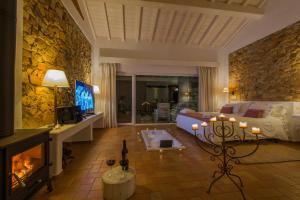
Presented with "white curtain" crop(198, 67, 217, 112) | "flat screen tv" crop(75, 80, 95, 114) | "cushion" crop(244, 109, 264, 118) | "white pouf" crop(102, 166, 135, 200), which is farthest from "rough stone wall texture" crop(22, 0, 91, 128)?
"white curtain" crop(198, 67, 217, 112)

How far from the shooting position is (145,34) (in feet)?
18.3

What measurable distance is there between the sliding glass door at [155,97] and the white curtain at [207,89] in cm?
29

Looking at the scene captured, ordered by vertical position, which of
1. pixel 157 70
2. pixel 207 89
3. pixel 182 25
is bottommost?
pixel 207 89

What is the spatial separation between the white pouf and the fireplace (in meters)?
0.63

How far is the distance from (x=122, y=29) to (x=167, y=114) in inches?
140

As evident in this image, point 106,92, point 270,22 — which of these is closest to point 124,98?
point 106,92

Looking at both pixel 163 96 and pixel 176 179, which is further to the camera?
pixel 163 96

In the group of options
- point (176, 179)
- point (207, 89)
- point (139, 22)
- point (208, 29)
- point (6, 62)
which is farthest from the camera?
point (207, 89)

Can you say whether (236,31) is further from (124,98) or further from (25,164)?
(25,164)

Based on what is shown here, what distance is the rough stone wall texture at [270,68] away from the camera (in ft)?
12.3

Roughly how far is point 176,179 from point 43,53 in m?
2.58

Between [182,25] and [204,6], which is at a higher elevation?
[182,25]

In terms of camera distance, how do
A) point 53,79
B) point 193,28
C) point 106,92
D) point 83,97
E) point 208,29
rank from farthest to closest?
point 106,92, point 208,29, point 193,28, point 83,97, point 53,79

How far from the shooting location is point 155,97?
6.31m
